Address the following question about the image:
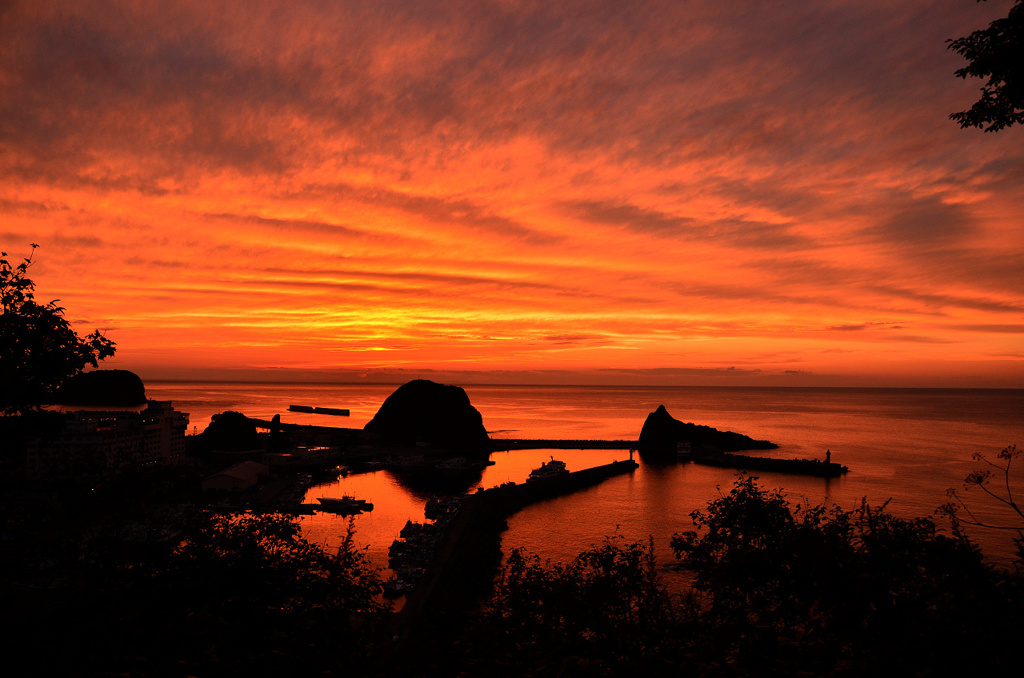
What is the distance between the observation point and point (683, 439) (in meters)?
92.4

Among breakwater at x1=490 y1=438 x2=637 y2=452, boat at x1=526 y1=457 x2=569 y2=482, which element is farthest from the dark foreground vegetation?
breakwater at x1=490 y1=438 x2=637 y2=452

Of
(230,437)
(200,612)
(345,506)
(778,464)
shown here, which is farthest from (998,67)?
(230,437)

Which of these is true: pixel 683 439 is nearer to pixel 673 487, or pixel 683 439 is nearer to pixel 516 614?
pixel 673 487

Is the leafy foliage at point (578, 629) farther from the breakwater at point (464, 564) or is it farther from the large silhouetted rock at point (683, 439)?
the large silhouetted rock at point (683, 439)

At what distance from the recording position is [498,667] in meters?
8.80

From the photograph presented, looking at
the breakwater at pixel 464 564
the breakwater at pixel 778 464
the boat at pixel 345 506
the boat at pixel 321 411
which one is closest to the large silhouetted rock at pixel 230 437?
the boat at pixel 345 506

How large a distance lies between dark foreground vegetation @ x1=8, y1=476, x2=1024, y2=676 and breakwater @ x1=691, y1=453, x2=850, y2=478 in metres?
63.6

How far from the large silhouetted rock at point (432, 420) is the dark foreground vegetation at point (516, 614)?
77485 mm

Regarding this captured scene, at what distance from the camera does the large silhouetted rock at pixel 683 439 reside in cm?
9094

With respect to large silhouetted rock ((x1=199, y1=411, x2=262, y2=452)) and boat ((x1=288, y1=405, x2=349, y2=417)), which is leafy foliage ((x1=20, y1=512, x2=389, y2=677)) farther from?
boat ((x1=288, y1=405, x2=349, y2=417))

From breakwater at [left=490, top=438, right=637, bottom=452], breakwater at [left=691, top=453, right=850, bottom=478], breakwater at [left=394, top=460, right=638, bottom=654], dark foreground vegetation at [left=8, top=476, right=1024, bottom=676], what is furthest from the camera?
breakwater at [left=490, top=438, right=637, bottom=452]

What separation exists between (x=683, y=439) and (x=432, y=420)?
1764 inches

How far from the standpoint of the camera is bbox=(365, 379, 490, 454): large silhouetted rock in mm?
92312

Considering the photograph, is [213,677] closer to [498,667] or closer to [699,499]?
[498,667]
